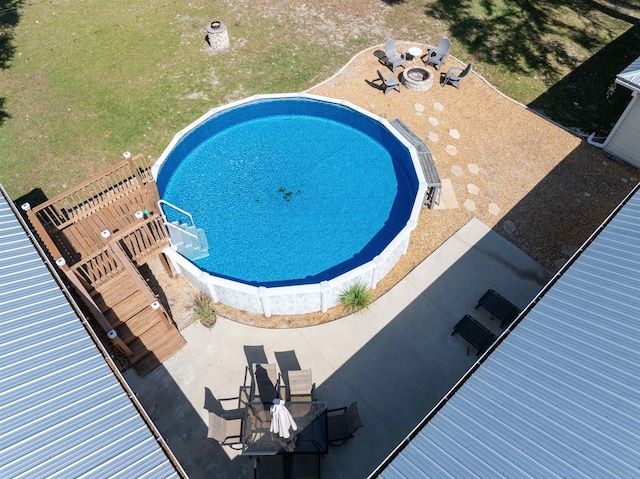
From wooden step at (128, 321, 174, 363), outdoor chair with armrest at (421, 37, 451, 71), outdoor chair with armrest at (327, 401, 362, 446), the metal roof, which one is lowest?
the metal roof

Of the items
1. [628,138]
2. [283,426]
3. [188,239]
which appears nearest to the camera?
[283,426]

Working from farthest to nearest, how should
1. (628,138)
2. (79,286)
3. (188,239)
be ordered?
(628,138)
(188,239)
(79,286)

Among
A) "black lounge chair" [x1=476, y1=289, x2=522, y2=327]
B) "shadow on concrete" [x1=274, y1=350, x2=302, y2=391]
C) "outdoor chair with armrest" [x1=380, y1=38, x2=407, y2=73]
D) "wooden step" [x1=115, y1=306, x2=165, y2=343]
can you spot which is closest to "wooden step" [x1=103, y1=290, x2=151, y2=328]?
"wooden step" [x1=115, y1=306, x2=165, y2=343]

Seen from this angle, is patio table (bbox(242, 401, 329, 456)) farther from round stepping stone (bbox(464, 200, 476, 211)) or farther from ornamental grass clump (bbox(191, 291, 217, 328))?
round stepping stone (bbox(464, 200, 476, 211))

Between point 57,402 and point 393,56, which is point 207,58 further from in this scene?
point 57,402

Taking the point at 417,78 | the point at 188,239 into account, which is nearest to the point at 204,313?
the point at 188,239

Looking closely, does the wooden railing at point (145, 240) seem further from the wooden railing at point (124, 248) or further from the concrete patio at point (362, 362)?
the concrete patio at point (362, 362)

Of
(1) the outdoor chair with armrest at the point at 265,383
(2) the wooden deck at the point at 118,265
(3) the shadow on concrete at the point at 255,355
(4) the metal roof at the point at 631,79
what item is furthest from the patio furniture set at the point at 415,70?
(1) the outdoor chair with armrest at the point at 265,383
